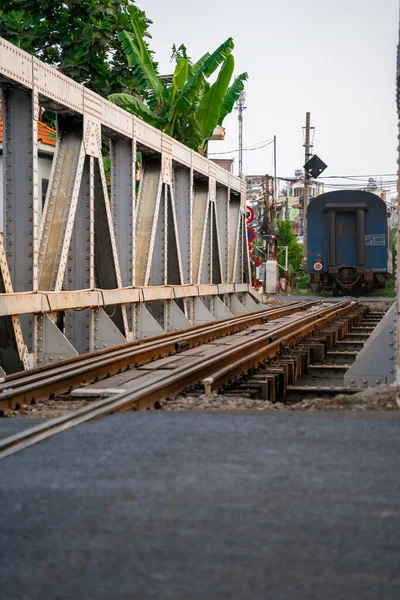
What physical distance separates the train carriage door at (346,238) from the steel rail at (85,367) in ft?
52.1

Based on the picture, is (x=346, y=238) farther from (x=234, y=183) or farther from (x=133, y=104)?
(x=133, y=104)

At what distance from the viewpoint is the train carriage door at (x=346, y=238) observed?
2955cm

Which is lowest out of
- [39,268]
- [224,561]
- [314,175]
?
[224,561]

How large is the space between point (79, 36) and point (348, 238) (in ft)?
35.7

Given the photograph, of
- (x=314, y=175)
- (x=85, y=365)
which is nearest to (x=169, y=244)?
(x=85, y=365)

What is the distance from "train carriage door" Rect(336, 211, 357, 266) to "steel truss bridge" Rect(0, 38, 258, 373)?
1096cm

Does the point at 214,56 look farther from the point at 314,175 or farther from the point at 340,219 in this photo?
the point at 314,175

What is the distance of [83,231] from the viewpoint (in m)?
12.9

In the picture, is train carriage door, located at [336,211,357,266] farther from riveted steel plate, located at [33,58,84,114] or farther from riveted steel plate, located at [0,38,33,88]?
riveted steel plate, located at [0,38,33,88]

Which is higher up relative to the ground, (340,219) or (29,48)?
(29,48)

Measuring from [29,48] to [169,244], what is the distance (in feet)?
34.3

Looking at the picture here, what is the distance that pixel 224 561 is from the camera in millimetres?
2838

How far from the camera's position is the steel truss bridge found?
1069 cm

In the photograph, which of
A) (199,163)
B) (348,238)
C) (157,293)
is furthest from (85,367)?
(348,238)
